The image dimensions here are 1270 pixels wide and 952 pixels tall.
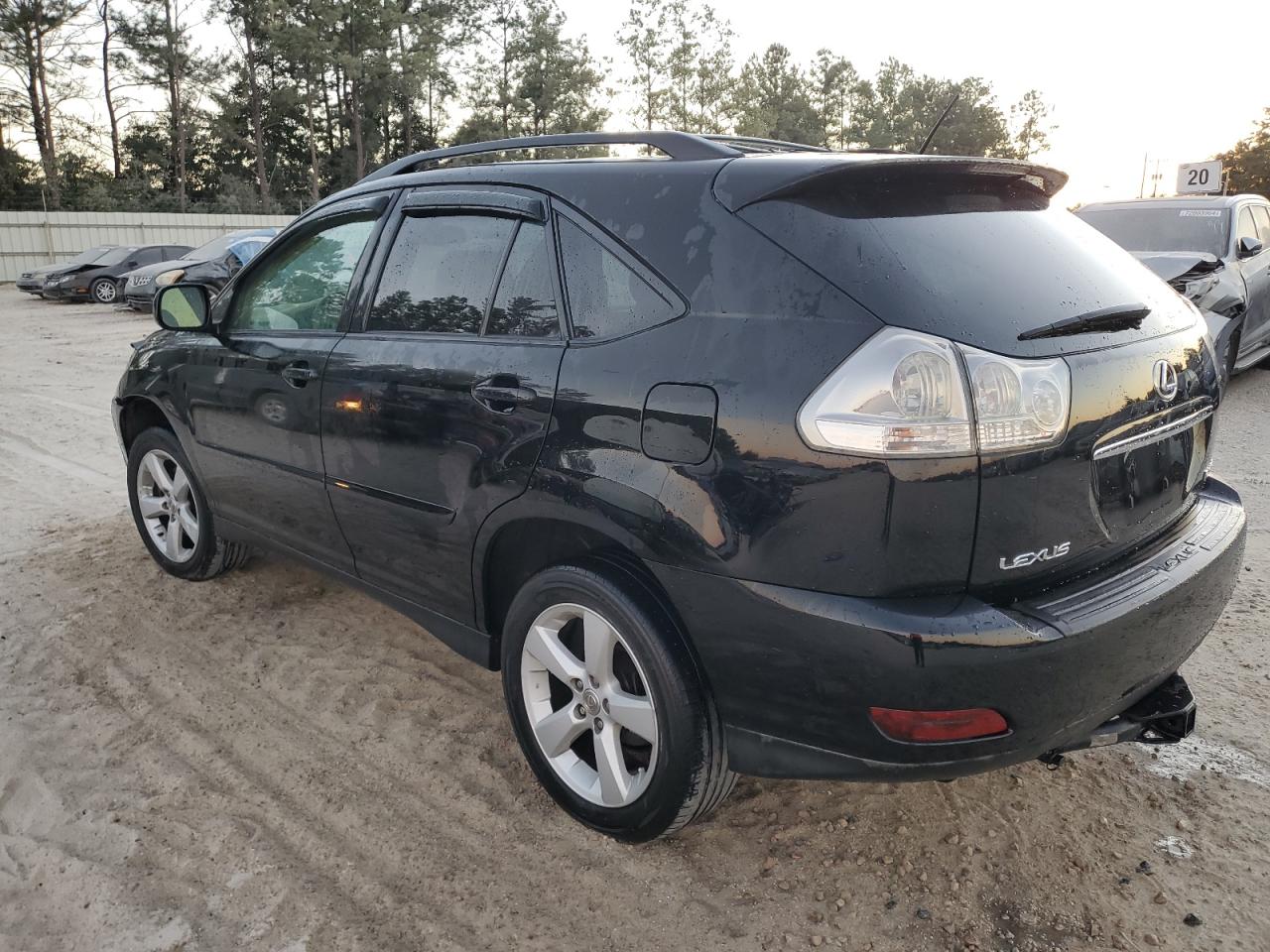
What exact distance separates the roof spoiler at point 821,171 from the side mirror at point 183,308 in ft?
8.27

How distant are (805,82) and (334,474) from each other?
72.8 meters

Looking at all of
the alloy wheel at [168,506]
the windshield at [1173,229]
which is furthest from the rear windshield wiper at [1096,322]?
the windshield at [1173,229]

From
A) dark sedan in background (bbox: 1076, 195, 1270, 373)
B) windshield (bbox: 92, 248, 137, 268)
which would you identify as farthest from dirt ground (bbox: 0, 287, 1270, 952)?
windshield (bbox: 92, 248, 137, 268)

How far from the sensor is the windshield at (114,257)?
2305 centimetres

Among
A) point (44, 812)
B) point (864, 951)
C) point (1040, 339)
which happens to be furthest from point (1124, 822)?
point (44, 812)

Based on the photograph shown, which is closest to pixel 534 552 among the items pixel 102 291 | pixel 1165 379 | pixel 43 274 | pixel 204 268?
pixel 1165 379

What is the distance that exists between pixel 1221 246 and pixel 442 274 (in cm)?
783

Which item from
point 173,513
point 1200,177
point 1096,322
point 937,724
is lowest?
point 173,513

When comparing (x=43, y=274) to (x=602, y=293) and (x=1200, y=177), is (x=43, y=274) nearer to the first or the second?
(x=602, y=293)

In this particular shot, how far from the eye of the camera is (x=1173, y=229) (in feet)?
27.5

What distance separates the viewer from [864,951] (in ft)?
7.16

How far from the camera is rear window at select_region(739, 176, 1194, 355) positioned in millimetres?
2002

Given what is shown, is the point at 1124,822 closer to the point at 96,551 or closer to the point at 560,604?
the point at 560,604

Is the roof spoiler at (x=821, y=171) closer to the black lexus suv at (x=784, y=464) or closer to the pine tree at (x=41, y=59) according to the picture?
the black lexus suv at (x=784, y=464)
